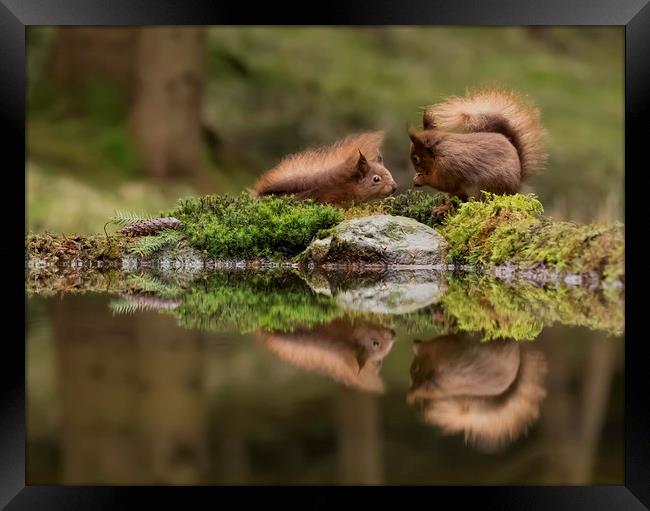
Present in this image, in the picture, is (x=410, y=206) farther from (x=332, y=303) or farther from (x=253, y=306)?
(x=253, y=306)

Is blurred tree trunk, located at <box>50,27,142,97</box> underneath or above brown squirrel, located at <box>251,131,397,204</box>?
above

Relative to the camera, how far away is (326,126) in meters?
6.49

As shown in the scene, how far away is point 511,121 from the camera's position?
5.23 meters

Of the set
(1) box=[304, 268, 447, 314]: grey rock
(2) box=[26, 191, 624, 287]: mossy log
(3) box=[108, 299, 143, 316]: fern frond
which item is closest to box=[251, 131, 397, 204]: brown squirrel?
(2) box=[26, 191, 624, 287]: mossy log

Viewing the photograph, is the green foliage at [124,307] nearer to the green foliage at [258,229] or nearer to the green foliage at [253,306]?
the green foliage at [253,306]

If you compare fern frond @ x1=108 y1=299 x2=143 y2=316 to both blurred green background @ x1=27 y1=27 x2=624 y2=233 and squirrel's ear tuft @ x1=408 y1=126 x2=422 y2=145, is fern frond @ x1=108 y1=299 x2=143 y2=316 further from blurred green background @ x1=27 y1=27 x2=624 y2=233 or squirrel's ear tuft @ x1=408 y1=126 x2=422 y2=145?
squirrel's ear tuft @ x1=408 y1=126 x2=422 y2=145

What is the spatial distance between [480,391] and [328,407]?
1.25 ft

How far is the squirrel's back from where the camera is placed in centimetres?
555

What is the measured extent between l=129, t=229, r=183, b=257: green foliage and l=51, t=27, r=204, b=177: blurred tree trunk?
0.86 metres

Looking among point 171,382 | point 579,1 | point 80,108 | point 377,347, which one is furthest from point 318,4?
point 80,108

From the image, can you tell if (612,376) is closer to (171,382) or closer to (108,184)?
(171,382)

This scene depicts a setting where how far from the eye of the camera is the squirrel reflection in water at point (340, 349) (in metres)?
2.04

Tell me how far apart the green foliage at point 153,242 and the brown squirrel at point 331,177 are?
0.94 meters

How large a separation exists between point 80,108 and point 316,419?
393 centimetres
